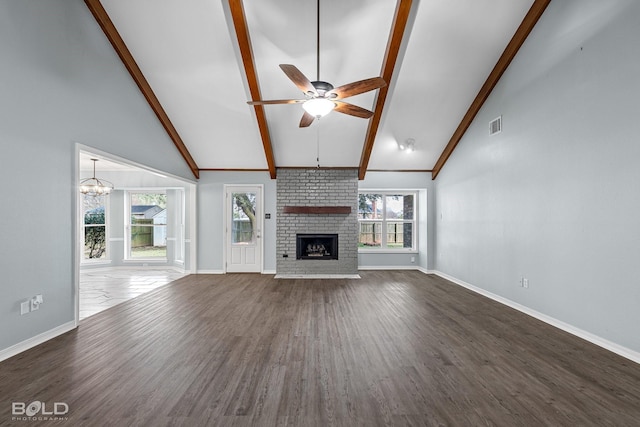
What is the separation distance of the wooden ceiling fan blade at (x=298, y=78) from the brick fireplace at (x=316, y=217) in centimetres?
355

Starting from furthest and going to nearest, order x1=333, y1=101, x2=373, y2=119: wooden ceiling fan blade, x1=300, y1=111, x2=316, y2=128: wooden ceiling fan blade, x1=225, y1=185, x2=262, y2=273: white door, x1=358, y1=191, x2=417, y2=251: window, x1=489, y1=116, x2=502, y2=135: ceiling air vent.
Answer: x1=358, y1=191, x2=417, y2=251: window < x1=225, y1=185, x2=262, y2=273: white door < x1=489, y1=116, x2=502, y2=135: ceiling air vent < x1=300, y1=111, x2=316, y2=128: wooden ceiling fan blade < x1=333, y1=101, x2=373, y2=119: wooden ceiling fan blade

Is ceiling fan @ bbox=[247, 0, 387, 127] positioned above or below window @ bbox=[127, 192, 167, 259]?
above

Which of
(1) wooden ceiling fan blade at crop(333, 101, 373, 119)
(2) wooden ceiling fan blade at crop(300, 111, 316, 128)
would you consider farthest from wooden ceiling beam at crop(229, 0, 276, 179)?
(1) wooden ceiling fan blade at crop(333, 101, 373, 119)

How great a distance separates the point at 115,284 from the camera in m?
5.55

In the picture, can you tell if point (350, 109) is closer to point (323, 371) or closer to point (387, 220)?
point (323, 371)

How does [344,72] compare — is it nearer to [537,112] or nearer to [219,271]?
[537,112]

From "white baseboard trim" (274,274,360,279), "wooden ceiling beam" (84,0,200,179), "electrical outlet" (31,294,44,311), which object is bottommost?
"white baseboard trim" (274,274,360,279)

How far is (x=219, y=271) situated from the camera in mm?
6594

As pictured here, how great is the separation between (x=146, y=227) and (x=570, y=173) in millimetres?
8546

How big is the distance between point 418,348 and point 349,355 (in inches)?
27.7

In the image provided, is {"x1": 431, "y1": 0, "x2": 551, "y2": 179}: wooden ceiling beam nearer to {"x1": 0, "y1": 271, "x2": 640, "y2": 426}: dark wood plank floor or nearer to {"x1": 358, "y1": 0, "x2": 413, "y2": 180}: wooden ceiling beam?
{"x1": 358, "y1": 0, "x2": 413, "y2": 180}: wooden ceiling beam

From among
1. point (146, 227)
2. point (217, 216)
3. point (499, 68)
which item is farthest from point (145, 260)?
point (499, 68)

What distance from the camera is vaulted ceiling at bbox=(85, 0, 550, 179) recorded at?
3643mm

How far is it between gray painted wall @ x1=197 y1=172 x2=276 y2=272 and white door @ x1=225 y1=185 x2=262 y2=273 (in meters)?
0.13
